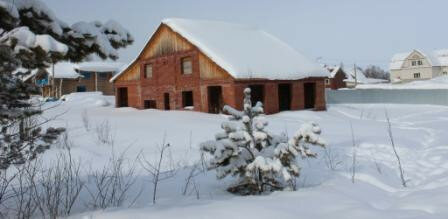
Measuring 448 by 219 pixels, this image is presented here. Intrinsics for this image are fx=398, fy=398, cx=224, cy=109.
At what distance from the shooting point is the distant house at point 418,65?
64125mm

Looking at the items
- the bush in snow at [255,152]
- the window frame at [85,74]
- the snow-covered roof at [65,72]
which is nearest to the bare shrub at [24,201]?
the bush in snow at [255,152]

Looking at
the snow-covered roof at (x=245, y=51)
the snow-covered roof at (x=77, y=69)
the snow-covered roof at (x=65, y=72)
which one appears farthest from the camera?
the snow-covered roof at (x=77, y=69)

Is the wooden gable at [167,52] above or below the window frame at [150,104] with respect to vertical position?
above

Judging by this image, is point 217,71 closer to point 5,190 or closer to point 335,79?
point 5,190

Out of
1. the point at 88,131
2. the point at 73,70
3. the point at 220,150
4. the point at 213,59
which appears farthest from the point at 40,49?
the point at 73,70

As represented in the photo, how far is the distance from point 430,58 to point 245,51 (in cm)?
5303

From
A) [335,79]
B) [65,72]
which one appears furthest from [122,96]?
[335,79]

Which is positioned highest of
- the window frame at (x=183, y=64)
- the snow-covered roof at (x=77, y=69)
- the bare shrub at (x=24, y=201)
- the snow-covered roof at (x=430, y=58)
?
the snow-covered roof at (x=430, y=58)

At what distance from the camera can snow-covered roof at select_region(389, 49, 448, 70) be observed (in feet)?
210

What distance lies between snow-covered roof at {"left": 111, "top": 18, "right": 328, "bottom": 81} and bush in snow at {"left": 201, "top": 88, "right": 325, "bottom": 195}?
14.0 meters

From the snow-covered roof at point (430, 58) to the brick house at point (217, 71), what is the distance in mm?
48504

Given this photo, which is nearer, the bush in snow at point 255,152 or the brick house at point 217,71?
the bush in snow at point 255,152

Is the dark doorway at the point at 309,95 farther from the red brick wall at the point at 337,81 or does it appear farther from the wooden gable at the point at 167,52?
the red brick wall at the point at 337,81

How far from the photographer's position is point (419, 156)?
9.06m
